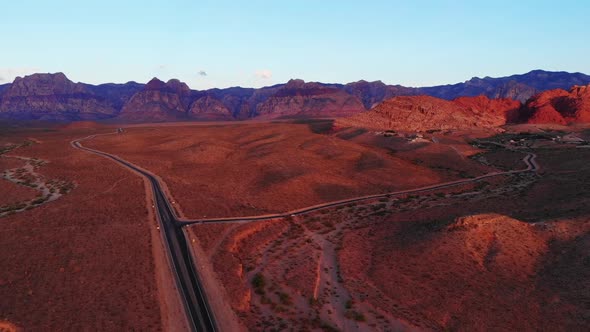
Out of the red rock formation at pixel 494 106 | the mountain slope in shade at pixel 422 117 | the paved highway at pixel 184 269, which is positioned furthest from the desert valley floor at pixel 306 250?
the red rock formation at pixel 494 106

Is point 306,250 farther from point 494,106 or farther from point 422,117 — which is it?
point 494,106

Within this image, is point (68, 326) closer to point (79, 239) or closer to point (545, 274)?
point (79, 239)

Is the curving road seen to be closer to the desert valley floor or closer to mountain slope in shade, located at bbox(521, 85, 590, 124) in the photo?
the desert valley floor

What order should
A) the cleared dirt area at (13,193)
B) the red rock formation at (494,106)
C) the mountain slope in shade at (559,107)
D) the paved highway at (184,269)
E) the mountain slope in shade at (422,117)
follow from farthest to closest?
1. the red rock formation at (494,106)
2. the mountain slope in shade at (559,107)
3. the mountain slope in shade at (422,117)
4. the cleared dirt area at (13,193)
5. the paved highway at (184,269)

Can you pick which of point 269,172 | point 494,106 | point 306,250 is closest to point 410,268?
point 306,250

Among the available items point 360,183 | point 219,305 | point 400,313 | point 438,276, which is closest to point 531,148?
point 360,183

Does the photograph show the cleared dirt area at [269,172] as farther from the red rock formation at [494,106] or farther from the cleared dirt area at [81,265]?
the red rock formation at [494,106]
